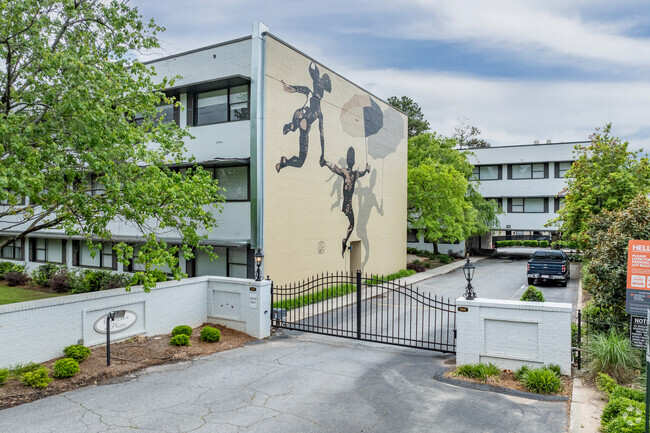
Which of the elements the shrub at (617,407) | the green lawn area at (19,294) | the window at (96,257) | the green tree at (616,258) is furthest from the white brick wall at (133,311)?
the green lawn area at (19,294)

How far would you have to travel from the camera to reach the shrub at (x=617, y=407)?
6.65m

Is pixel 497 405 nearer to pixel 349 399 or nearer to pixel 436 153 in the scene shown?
pixel 349 399

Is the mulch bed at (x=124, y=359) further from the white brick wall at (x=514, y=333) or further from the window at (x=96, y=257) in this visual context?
the window at (x=96, y=257)

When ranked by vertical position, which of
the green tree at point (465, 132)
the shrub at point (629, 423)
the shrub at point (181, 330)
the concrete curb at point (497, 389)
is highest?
the green tree at point (465, 132)

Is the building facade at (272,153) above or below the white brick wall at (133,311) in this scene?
above

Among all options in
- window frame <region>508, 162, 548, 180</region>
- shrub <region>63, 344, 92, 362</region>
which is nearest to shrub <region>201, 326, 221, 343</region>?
shrub <region>63, 344, 92, 362</region>

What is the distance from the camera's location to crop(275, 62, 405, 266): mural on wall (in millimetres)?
19797

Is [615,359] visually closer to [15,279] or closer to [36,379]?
[36,379]

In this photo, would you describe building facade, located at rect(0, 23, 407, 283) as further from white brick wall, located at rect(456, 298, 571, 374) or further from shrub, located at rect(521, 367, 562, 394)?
shrub, located at rect(521, 367, 562, 394)

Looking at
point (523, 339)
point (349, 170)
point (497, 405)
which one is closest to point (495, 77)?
point (349, 170)

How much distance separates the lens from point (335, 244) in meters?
22.4

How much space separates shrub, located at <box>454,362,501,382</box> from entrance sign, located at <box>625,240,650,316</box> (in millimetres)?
2936

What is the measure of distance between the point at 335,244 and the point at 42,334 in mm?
14195

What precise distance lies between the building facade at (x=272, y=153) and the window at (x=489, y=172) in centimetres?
2581
